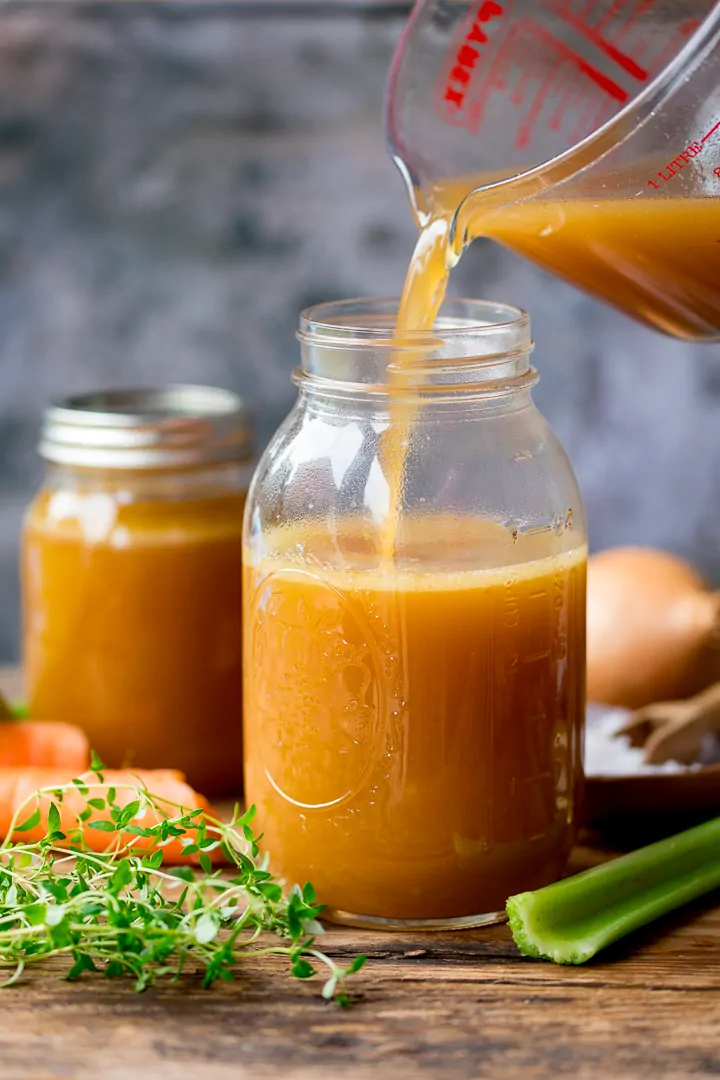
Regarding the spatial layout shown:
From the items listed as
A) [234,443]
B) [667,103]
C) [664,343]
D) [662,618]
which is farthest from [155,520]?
[664,343]

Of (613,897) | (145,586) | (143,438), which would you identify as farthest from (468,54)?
(613,897)

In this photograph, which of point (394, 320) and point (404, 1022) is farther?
point (394, 320)

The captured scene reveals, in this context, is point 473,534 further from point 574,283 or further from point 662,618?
point 662,618

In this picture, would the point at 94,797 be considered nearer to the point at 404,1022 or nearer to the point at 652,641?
the point at 404,1022

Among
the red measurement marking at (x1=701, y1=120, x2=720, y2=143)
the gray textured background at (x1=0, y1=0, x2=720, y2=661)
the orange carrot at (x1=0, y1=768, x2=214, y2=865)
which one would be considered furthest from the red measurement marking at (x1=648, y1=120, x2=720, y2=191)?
the gray textured background at (x1=0, y1=0, x2=720, y2=661)

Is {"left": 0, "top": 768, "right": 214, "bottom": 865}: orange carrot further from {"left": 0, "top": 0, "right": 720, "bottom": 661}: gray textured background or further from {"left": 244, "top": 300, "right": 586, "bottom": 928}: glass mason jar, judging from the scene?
{"left": 0, "top": 0, "right": 720, "bottom": 661}: gray textured background
